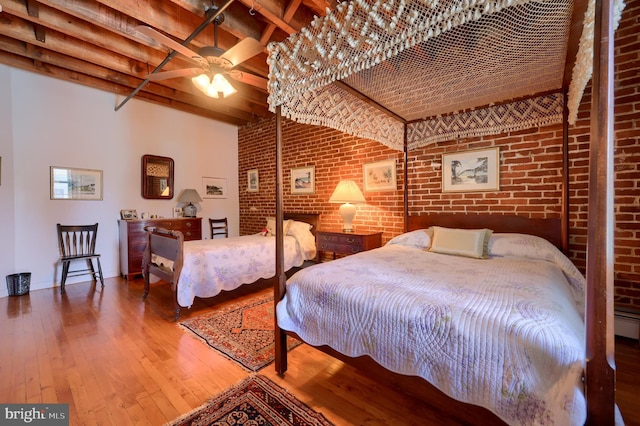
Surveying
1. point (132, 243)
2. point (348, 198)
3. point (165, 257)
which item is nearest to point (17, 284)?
point (132, 243)

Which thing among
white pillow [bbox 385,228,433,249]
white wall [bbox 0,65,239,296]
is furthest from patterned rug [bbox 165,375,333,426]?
white wall [bbox 0,65,239,296]

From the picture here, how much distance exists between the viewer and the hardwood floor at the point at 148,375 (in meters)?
1.50

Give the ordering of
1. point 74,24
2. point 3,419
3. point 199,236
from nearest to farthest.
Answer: point 3,419 < point 74,24 < point 199,236

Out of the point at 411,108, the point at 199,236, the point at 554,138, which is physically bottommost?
the point at 199,236

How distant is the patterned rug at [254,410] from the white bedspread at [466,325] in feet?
1.17

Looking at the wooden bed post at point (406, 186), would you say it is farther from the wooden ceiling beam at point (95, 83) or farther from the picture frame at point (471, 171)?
the wooden ceiling beam at point (95, 83)

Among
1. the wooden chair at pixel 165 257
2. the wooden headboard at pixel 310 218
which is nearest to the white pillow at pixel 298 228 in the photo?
the wooden headboard at pixel 310 218

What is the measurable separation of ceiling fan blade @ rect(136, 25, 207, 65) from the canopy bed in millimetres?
1024

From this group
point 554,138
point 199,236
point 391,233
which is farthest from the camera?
point 199,236

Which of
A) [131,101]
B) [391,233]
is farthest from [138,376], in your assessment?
[131,101]

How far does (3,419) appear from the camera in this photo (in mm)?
1448

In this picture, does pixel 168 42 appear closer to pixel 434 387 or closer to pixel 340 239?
pixel 340 239

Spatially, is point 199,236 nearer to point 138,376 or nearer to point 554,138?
point 138,376

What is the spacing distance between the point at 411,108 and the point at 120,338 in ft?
11.3
